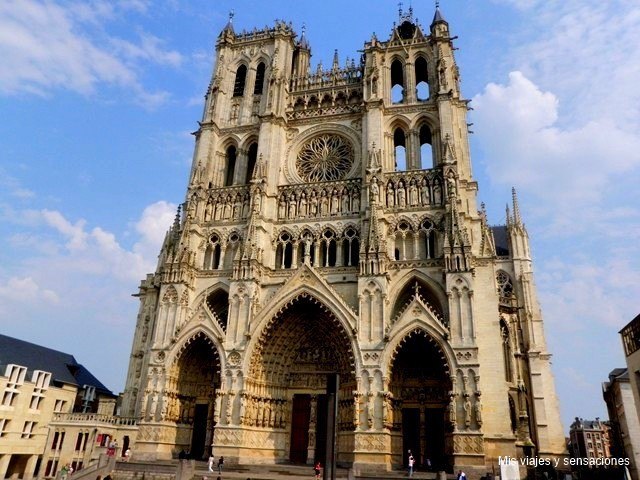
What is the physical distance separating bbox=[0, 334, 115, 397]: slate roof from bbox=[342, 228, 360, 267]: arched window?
67.0 feet

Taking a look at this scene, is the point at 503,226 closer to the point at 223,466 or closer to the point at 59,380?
the point at 223,466

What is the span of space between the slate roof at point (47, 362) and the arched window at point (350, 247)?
67.0ft

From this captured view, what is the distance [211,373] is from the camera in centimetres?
2677

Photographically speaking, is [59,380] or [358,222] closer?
[358,222]

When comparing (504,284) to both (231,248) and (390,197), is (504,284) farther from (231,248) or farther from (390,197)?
(231,248)

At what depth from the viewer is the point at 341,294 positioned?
25266 mm

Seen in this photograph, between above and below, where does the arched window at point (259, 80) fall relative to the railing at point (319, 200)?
above

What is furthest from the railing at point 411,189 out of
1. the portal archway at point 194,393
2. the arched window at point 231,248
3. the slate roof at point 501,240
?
the slate roof at point 501,240

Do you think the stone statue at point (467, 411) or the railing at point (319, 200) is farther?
the railing at point (319, 200)

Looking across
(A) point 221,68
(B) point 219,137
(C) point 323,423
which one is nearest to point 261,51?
(A) point 221,68

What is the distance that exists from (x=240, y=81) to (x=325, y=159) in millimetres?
10033

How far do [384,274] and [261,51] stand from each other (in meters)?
20.5

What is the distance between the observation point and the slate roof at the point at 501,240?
41.7 meters

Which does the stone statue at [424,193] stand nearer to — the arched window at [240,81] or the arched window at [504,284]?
the arched window at [504,284]
